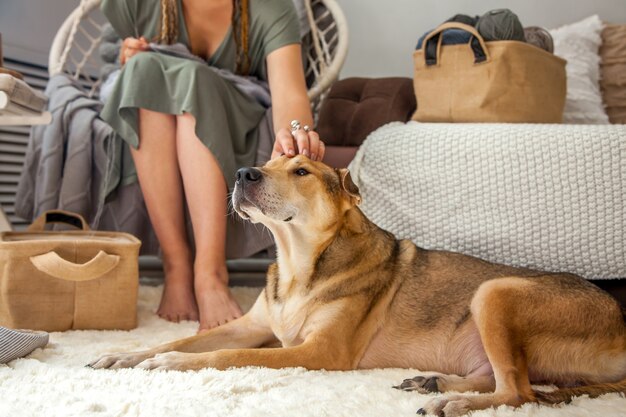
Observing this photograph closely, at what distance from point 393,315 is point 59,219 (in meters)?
1.23

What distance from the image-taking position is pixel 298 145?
1.65 metres

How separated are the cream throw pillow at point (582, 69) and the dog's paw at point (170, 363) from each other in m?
1.76

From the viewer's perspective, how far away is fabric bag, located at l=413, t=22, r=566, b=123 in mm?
2037

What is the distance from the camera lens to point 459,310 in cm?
149

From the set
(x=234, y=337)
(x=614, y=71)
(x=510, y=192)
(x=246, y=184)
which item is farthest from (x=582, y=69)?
(x=234, y=337)

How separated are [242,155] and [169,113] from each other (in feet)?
0.95

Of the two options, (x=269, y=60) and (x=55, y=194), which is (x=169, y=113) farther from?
(x=55, y=194)

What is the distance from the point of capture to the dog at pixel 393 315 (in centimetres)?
131

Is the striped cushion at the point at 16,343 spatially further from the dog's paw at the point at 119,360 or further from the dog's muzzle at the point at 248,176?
the dog's muzzle at the point at 248,176

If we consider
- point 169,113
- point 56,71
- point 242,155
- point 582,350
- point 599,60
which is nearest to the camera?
point 582,350

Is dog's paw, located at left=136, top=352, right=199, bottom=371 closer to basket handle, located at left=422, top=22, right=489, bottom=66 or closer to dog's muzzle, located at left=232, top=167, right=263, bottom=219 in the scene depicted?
dog's muzzle, located at left=232, top=167, right=263, bottom=219

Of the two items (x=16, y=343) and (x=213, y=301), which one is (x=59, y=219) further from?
(x=16, y=343)

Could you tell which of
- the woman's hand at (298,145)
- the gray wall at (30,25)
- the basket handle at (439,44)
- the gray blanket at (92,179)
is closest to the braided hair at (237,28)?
the gray blanket at (92,179)

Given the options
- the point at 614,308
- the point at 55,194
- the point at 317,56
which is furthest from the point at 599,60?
the point at 55,194
